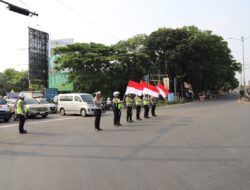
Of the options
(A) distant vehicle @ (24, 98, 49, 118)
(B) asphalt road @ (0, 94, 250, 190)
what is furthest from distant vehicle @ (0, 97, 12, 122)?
(B) asphalt road @ (0, 94, 250, 190)

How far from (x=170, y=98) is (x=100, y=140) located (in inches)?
1706

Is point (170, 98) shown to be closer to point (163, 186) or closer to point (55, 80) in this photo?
point (55, 80)

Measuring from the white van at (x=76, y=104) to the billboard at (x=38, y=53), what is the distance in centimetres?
2164

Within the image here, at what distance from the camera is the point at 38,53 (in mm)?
48750

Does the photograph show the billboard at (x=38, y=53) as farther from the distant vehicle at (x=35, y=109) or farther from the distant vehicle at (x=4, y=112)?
the distant vehicle at (x=4, y=112)

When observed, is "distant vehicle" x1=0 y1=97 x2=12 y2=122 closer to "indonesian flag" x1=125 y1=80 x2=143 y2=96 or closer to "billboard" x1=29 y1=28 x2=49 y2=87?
"indonesian flag" x1=125 y1=80 x2=143 y2=96

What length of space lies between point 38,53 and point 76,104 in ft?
81.9

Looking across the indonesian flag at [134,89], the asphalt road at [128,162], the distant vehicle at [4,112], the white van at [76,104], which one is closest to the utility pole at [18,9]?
the asphalt road at [128,162]

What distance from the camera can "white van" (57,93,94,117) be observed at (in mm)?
25234

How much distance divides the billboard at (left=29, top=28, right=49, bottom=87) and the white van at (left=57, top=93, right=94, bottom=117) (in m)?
21.6

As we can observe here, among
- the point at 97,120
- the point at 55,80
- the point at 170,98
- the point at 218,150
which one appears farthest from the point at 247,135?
the point at 55,80

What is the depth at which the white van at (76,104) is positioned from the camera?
25.2 metres

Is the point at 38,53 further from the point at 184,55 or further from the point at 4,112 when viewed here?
the point at 4,112

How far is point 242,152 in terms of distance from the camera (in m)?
9.05
